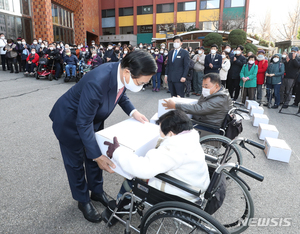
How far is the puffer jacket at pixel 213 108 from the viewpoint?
2717 mm

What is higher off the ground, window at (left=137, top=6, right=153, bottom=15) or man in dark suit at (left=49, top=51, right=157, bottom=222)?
window at (left=137, top=6, right=153, bottom=15)

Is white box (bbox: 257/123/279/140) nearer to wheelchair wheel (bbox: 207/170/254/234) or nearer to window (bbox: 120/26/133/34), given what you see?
wheelchair wheel (bbox: 207/170/254/234)

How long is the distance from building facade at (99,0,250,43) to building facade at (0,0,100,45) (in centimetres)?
828

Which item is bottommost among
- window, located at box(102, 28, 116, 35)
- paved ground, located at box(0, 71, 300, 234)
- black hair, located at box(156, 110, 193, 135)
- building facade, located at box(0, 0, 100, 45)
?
paved ground, located at box(0, 71, 300, 234)

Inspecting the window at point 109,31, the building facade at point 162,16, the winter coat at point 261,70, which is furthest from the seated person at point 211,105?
the window at point 109,31

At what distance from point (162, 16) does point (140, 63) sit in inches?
1239

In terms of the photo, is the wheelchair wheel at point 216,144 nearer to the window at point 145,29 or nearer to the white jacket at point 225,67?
the white jacket at point 225,67

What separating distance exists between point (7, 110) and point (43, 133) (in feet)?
6.34

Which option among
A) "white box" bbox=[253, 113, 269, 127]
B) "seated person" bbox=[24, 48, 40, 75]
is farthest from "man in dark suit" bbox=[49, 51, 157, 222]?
"seated person" bbox=[24, 48, 40, 75]

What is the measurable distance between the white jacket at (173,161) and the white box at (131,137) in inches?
4.4

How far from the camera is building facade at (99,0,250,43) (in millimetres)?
26906

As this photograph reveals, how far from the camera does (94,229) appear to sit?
6.20 feet

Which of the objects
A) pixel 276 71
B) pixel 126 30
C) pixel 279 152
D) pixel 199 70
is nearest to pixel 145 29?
pixel 126 30

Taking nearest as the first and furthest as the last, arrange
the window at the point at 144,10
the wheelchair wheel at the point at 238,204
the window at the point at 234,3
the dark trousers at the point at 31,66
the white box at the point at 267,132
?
the wheelchair wheel at the point at 238,204 → the white box at the point at 267,132 → the dark trousers at the point at 31,66 → the window at the point at 234,3 → the window at the point at 144,10
